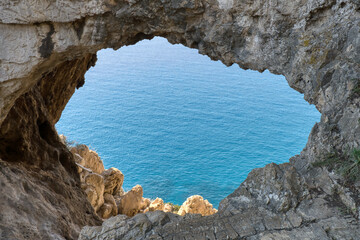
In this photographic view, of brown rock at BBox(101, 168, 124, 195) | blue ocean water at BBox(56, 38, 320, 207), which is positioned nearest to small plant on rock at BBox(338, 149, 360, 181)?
brown rock at BBox(101, 168, 124, 195)

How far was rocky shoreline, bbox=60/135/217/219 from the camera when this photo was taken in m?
10.3

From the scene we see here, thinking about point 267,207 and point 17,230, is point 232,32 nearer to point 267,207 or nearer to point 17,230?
point 267,207

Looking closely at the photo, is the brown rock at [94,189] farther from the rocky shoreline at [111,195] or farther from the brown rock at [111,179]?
the brown rock at [111,179]

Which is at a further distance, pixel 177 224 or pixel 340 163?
pixel 177 224

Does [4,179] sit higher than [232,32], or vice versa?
[232,32]

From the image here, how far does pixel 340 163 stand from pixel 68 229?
3.94 meters

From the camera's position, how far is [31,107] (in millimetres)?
6508

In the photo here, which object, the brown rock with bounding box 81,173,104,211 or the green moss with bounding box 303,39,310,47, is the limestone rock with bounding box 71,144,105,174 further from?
the green moss with bounding box 303,39,310,47

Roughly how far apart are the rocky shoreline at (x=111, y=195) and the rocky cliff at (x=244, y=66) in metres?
5.02

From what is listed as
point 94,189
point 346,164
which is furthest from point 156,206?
point 346,164

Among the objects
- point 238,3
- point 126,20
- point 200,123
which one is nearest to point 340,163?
point 238,3

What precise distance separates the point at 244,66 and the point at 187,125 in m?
13.3

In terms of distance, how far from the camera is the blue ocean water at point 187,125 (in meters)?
15.5

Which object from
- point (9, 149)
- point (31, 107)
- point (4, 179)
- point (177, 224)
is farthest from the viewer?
point (31, 107)
